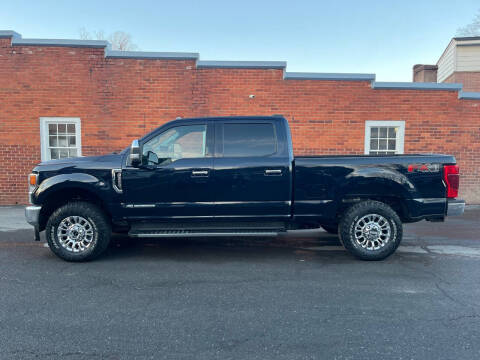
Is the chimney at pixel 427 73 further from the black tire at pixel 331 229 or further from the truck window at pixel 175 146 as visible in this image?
the truck window at pixel 175 146

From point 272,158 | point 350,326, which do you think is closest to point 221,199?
point 272,158

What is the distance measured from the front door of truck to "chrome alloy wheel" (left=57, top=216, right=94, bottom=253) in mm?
632

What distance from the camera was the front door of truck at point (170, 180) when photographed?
5117 millimetres

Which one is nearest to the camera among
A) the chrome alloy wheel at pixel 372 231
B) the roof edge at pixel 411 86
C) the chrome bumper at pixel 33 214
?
the chrome bumper at pixel 33 214

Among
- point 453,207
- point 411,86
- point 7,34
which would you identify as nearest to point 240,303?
point 453,207

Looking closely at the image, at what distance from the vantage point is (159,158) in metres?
5.20

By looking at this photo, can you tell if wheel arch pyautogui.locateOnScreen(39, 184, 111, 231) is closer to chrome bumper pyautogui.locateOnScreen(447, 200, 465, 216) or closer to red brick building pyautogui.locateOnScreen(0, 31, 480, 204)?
red brick building pyautogui.locateOnScreen(0, 31, 480, 204)

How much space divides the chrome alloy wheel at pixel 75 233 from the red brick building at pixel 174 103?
5.24 metres

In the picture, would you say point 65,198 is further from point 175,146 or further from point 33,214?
point 175,146

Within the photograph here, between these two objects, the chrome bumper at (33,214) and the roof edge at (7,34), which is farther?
the roof edge at (7,34)

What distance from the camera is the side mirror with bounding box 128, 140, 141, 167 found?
4.91 m

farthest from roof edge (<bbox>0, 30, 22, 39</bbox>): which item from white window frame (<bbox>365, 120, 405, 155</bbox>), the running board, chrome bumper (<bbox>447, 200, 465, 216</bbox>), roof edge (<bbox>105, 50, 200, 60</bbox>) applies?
chrome bumper (<bbox>447, 200, 465, 216</bbox>)

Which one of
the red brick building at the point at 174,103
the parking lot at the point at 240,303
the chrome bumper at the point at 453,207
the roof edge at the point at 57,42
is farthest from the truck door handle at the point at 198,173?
the roof edge at the point at 57,42

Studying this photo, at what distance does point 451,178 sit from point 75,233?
553 centimetres
